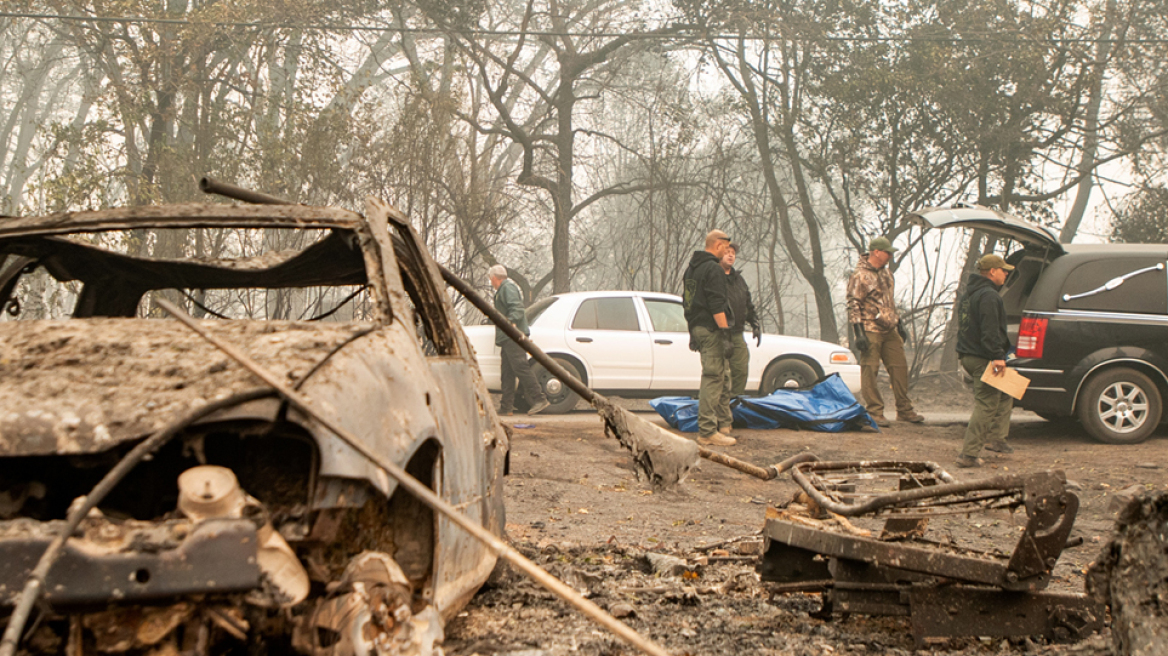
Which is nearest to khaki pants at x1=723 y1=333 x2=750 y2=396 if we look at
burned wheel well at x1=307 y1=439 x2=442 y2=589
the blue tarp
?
the blue tarp

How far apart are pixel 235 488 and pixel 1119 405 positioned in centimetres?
959

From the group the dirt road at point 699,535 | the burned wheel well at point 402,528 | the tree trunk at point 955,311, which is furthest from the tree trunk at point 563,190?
the burned wheel well at point 402,528

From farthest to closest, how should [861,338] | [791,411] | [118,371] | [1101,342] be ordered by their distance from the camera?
[861,338], [791,411], [1101,342], [118,371]

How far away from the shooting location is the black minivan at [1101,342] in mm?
9367

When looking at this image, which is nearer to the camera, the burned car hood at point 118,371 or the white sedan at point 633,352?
the burned car hood at point 118,371

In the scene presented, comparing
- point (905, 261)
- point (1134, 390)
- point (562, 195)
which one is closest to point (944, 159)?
point (905, 261)

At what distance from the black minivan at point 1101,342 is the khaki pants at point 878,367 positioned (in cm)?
155

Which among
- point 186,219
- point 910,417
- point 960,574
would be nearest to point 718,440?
point 910,417

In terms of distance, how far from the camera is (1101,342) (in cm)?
938

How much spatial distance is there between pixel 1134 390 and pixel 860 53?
9786 mm

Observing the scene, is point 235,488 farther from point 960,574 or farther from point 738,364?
point 738,364

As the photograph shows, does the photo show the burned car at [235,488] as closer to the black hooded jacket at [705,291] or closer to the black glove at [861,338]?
the black hooded jacket at [705,291]

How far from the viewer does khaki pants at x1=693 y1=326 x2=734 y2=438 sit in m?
→ 8.91

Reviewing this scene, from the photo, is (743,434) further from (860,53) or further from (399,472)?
(860,53)
